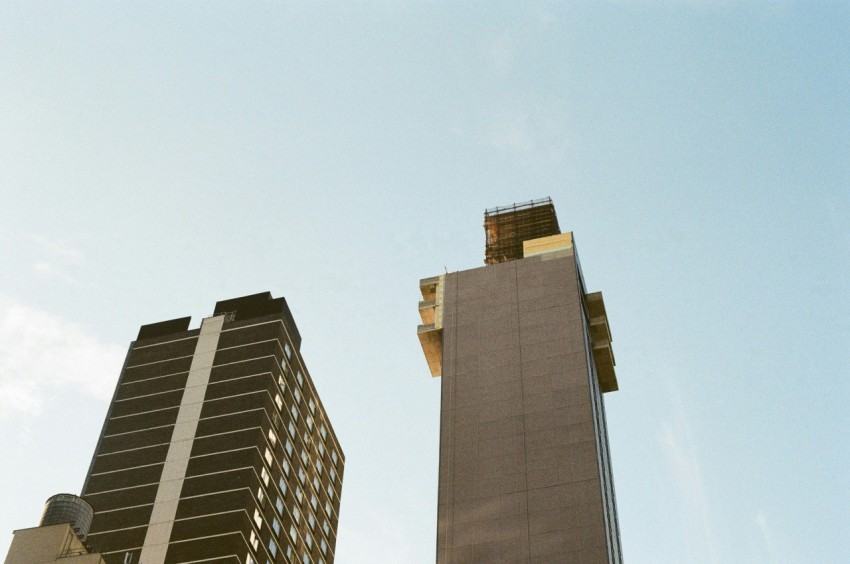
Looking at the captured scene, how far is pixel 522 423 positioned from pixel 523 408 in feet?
5.68

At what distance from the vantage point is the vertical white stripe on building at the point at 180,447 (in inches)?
4441

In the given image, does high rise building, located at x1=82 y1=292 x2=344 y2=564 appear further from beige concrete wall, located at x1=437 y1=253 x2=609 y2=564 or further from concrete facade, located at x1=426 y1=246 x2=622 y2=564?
beige concrete wall, located at x1=437 y1=253 x2=609 y2=564

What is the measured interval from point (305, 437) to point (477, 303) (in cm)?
3856

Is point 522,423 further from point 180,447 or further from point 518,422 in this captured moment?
point 180,447

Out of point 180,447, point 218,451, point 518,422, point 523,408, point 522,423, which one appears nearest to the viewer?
point 522,423

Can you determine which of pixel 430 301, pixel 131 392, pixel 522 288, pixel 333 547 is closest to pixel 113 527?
A: pixel 131 392

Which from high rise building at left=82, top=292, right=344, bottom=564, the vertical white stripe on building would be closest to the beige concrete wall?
high rise building at left=82, top=292, right=344, bottom=564

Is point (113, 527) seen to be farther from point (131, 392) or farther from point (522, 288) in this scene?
point (522, 288)

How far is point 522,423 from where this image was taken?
316ft

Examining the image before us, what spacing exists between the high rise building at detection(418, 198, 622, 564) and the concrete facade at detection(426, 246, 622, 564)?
0.11 meters

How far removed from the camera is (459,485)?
9312 centimetres

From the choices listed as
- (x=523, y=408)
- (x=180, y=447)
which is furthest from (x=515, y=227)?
(x=180, y=447)

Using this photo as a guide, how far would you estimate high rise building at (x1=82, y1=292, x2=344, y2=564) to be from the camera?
373ft

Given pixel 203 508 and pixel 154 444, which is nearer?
pixel 203 508
